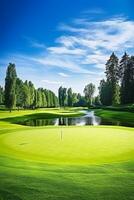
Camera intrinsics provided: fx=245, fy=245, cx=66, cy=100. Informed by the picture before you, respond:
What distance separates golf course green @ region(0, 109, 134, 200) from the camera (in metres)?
6.10

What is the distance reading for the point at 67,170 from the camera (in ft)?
28.5

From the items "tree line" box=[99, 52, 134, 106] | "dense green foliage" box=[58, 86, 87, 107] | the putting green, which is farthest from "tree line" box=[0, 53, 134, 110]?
the putting green

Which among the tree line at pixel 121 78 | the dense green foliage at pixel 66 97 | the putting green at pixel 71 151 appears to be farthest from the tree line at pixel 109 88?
the putting green at pixel 71 151

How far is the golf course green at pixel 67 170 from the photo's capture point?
610 centimetres

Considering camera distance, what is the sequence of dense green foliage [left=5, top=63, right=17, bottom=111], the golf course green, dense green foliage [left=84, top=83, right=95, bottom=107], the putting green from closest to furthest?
the golf course green → the putting green → dense green foliage [left=5, top=63, right=17, bottom=111] → dense green foliage [left=84, top=83, right=95, bottom=107]

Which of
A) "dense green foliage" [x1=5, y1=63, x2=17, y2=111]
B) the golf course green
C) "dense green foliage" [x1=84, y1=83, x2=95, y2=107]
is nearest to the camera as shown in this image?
the golf course green

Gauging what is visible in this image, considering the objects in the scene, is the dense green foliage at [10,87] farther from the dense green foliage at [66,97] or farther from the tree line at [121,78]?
the dense green foliage at [66,97]

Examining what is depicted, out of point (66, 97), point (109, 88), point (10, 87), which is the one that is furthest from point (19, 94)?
point (66, 97)

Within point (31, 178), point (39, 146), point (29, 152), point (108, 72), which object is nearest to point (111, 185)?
point (31, 178)

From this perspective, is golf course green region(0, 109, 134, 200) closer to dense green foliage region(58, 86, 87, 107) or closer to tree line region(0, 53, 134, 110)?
tree line region(0, 53, 134, 110)

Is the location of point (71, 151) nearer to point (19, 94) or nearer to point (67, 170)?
point (67, 170)

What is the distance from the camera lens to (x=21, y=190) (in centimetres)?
618

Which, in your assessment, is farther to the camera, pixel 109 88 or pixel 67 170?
pixel 109 88

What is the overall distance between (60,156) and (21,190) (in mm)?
4961
